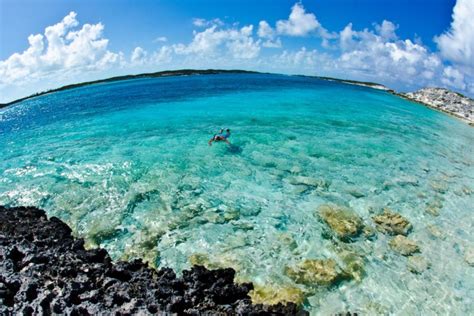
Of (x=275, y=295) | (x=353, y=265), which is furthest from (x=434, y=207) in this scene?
(x=275, y=295)

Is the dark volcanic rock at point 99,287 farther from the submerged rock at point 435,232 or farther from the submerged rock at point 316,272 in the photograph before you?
the submerged rock at point 435,232

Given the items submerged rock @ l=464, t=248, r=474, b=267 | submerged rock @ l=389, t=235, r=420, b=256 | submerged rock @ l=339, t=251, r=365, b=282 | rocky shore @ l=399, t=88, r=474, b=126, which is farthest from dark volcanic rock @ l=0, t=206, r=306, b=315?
rocky shore @ l=399, t=88, r=474, b=126

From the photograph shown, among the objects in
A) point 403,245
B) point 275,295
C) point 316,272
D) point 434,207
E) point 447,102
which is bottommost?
point 275,295

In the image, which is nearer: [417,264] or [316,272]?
[316,272]

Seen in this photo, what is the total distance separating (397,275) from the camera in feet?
33.9

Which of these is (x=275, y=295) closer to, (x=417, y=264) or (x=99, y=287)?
(x=99, y=287)

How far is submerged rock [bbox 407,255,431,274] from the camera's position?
10.6 m

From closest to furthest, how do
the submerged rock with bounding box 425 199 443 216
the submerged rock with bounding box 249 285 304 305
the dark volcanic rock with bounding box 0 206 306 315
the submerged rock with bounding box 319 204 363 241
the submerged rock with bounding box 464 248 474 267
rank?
the dark volcanic rock with bounding box 0 206 306 315, the submerged rock with bounding box 249 285 304 305, the submerged rock with bounding box 464 248 474 267, the submerged rock with bounding box 319 204 363 241, the submerged rock with bounding box 425 199 443 216

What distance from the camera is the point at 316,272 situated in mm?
A: 10125

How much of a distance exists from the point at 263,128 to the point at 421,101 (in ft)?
185

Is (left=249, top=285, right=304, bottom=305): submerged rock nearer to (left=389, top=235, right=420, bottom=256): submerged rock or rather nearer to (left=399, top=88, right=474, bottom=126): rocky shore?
(left=389, top=235, right=420, bottom=256): submerged rock

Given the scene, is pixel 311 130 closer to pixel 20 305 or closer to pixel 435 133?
pixel 435 133

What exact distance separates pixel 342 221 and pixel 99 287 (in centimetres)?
982

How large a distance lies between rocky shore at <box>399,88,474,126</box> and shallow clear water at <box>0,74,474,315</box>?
28954mm
